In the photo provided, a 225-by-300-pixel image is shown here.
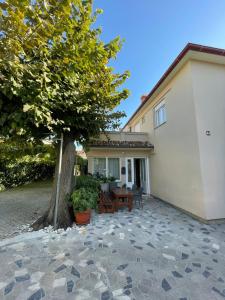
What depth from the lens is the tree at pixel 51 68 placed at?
4.09 meters

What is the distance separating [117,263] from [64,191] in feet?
12.2

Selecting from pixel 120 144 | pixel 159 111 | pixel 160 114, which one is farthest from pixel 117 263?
pixel 159 111

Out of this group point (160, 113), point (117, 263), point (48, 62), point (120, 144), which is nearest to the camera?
point (117, 263)

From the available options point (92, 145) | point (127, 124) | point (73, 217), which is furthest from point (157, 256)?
point (127, 124)

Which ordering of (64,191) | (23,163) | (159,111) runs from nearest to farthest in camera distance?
1. (64,191)
2. (159,111)
3. (23,163)

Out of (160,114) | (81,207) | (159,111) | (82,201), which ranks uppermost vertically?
(159,111)

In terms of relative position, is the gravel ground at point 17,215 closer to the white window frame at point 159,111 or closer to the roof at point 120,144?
the roof at point 120,144

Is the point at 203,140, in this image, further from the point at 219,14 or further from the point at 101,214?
the point at 101,214

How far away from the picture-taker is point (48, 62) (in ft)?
15.4

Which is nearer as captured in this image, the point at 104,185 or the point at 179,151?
the point at 179,151

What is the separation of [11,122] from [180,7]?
25.8 feet

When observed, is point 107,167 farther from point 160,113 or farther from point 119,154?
point 160,113

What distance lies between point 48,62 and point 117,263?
18.2ft

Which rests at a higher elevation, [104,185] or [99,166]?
[99,166]
